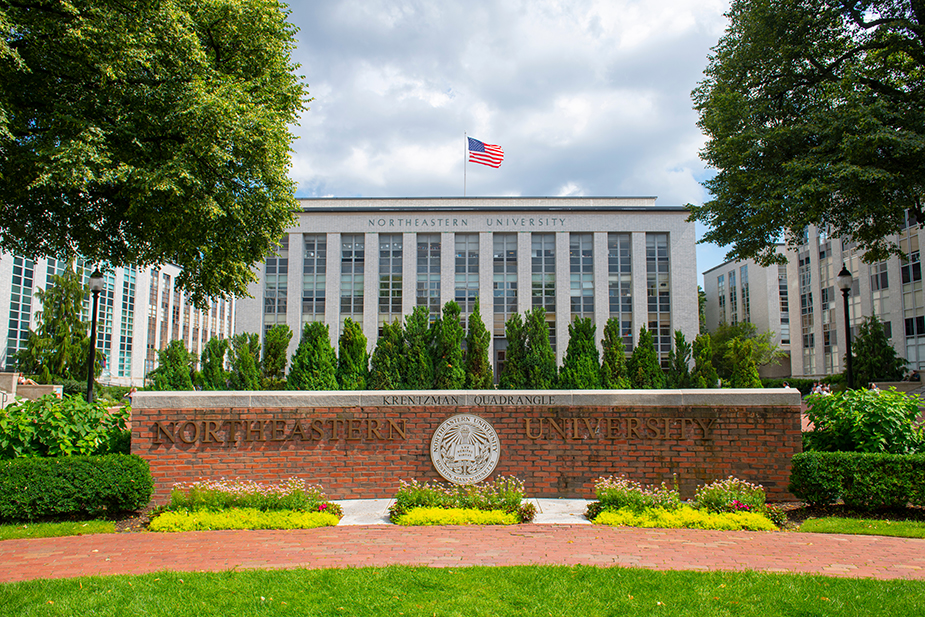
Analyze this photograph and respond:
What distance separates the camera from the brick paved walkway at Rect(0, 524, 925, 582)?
21.4 ft

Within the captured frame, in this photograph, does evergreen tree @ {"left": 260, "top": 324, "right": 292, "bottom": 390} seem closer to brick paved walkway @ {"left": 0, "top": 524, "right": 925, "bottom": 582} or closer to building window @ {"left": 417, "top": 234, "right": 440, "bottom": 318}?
building window @ {"left": 417, "top": 234, "right": 440, "bottom": 318}

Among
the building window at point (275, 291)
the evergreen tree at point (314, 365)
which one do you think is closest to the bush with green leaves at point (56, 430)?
the evergreen tree at point (314, 365)

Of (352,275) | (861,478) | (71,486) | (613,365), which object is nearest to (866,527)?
(861,478)

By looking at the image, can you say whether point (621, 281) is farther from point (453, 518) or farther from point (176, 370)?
A: point (453, 518)

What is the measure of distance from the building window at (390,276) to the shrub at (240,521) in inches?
1387

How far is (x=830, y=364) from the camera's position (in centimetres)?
4997

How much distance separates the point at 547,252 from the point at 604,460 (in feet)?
118

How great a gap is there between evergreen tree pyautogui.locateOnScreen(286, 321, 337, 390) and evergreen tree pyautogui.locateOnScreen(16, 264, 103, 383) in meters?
21.4

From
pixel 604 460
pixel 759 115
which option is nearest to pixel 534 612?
pixel 604 460

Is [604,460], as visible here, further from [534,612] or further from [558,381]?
[558,381]

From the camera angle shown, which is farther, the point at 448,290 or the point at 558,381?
the point at 448,290

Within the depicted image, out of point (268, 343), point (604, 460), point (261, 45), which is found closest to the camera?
point (604, 460)

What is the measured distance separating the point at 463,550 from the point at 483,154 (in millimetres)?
31778

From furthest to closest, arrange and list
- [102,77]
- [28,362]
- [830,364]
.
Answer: [830,364] < [28,362] < [102,77]
